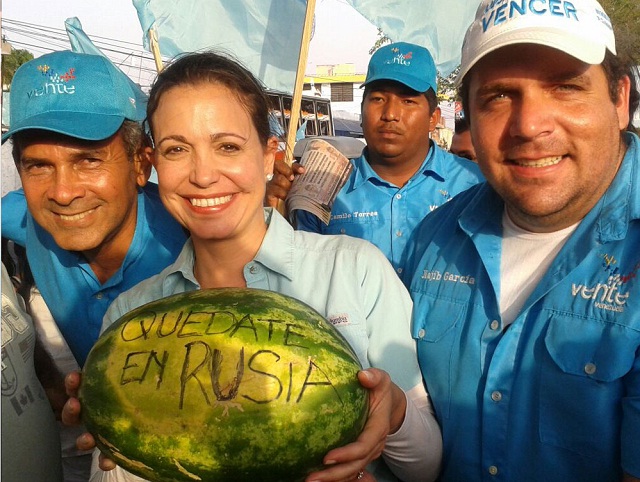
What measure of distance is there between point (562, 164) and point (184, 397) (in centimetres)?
156

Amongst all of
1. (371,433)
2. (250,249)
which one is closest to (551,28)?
(250,249)

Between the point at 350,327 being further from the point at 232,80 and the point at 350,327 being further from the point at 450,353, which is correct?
the point at 232,80

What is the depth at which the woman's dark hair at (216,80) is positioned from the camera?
2148 mm

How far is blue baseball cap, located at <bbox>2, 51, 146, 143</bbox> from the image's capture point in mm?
2627

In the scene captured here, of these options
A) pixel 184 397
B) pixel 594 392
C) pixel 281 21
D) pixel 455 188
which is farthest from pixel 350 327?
pixel 281 21

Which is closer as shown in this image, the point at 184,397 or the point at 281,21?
the point at 184,397

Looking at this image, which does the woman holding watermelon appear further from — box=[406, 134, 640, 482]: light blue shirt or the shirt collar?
box=[406, 134, 640, 482]: light blue shirt

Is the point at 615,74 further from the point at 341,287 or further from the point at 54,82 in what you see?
the point at 54,82

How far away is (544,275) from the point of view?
202 cm

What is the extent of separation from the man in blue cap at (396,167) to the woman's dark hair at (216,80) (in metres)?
1.63

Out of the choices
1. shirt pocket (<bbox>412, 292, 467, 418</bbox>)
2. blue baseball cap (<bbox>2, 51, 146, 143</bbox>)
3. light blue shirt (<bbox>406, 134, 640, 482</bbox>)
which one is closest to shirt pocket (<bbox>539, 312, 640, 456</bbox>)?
light blue shirt (<bbox>406, 134, 640, 482</bbox>)

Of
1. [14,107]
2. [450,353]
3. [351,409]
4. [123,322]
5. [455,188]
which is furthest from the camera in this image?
[455,188]

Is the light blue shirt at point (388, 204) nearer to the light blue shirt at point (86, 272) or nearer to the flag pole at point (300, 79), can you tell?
the flag pole at point (300, 79)

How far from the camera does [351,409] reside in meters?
1.70
